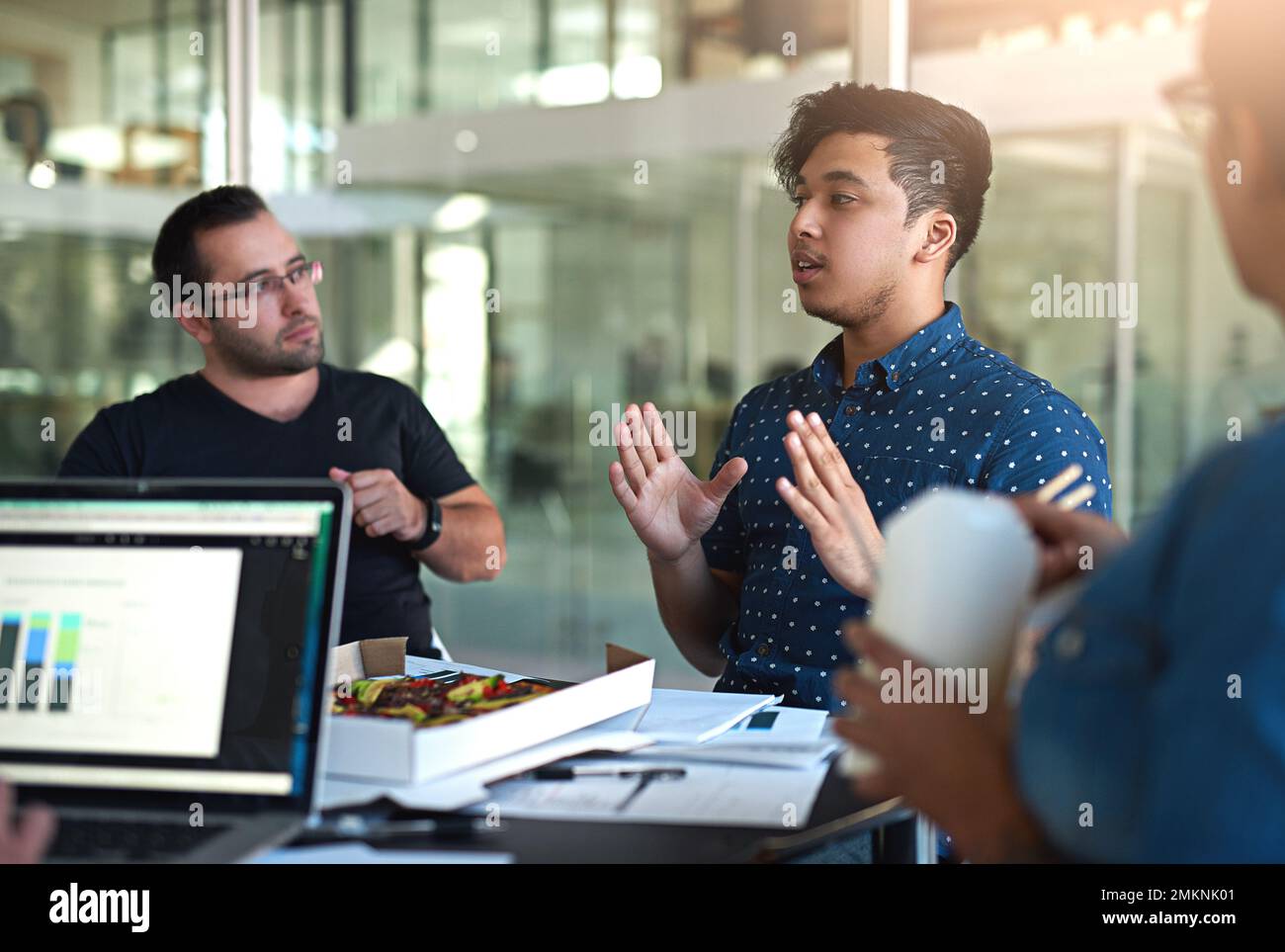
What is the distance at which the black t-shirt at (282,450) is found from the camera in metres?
2.67

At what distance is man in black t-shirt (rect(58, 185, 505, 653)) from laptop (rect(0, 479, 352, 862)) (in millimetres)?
1270

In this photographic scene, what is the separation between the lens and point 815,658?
210 centimetres

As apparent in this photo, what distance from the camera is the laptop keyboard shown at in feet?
3.71

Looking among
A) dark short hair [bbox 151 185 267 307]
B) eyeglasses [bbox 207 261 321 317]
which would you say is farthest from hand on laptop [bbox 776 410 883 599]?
→ dark short hair [bbox 151 185 267 307]

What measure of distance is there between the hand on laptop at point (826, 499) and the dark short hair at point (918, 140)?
0.76 metres

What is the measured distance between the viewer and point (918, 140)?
2328mm

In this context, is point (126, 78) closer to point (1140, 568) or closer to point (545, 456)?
point (545, 456)

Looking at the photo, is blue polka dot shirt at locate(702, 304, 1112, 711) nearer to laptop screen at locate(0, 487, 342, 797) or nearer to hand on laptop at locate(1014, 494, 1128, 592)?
hand on laptop at locate(1014, 494, 1128, 592)

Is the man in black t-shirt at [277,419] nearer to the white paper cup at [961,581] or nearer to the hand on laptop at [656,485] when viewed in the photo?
the hand on laptop at [656,485]

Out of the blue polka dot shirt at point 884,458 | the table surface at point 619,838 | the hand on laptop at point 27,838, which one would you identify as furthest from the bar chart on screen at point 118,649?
the blue polka dot shirt at point 884,458

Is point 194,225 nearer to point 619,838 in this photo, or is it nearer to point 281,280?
point 281,280

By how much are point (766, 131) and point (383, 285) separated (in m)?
2.27

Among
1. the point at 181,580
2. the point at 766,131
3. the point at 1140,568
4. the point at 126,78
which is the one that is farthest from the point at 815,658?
the point at 126,78

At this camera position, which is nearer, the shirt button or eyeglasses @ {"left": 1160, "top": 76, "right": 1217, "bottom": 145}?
the shirt button
